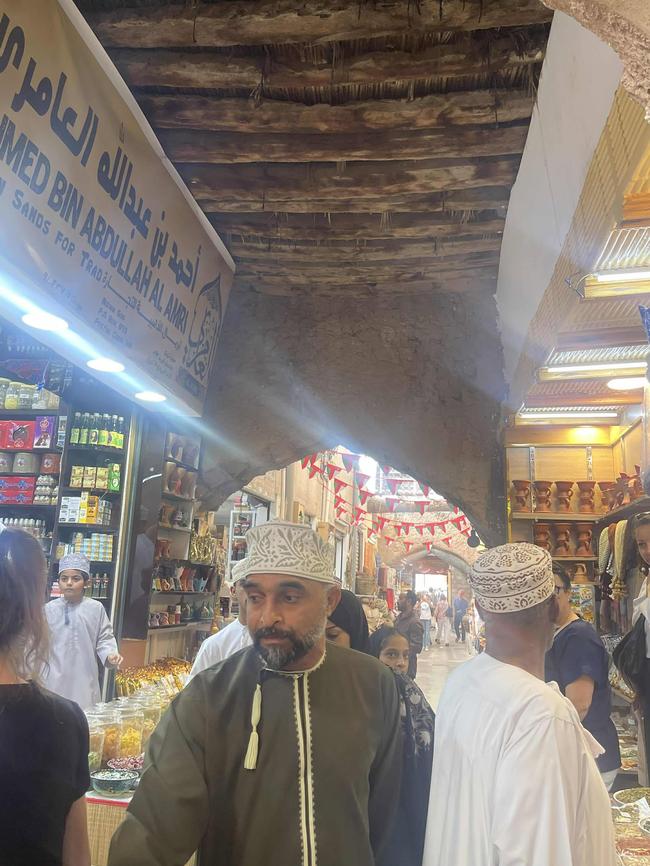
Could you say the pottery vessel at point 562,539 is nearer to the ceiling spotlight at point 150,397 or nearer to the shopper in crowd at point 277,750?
the ceiling spotlight at point 150,397

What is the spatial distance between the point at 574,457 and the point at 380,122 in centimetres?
349

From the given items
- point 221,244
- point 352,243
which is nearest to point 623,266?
point 352,243

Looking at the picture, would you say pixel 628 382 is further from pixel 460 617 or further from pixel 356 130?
pixel 460 617

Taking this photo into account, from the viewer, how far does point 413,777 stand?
171cm

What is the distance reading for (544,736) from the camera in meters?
1.38

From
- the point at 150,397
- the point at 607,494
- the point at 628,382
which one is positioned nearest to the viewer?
the point at 628,382

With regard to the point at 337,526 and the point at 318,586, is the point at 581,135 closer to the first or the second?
the point at 318,586

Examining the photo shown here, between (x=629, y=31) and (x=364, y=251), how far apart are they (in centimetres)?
382

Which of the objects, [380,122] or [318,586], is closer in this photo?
[318,586]

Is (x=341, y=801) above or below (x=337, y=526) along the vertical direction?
below

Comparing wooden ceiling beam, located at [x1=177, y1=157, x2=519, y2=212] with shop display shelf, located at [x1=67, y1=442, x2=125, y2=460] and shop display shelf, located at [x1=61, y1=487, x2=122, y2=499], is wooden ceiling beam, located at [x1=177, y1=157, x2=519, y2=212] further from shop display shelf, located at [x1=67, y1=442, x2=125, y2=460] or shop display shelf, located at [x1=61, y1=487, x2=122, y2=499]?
shop display shelf, located at [x1=61, y1=487, x2=122, y2=499]

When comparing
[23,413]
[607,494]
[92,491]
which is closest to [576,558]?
[607,494]

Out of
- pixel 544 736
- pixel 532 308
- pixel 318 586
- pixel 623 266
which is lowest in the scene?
pixel 544 736

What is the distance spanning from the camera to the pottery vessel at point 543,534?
5523 millimetres
